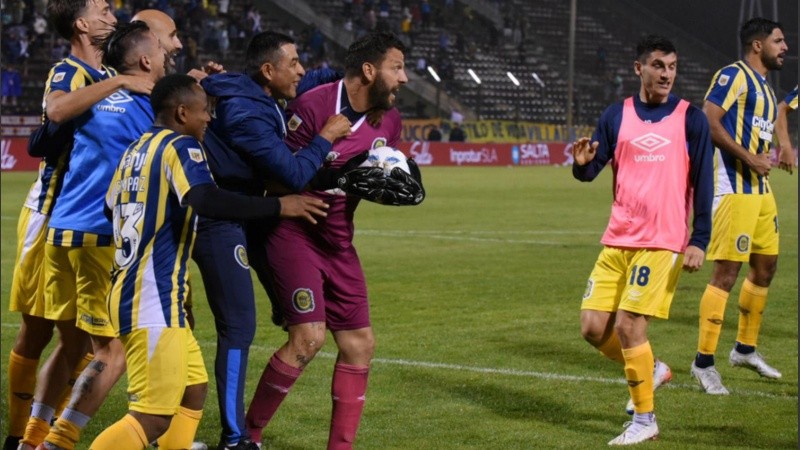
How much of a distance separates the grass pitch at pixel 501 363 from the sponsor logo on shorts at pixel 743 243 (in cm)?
86

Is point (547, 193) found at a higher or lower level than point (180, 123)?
lower

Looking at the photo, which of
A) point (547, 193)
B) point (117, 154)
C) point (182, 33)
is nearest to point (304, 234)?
point (117, 154)

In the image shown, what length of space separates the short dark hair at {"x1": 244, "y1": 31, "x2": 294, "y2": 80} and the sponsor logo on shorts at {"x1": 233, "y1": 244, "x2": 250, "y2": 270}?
838 millimetres

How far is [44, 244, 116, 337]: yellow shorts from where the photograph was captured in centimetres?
554

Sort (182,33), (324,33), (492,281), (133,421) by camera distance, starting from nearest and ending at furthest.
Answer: (133,421) < (492,281) < (182,33) < (324,33)

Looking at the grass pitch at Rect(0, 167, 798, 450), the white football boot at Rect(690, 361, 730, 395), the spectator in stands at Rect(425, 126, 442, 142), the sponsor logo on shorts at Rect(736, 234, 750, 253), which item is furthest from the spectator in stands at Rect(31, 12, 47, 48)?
the white football boot at Rect(690, 361, 730, 395)

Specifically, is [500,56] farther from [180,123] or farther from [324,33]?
[180,123]

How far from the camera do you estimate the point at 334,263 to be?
19.9 feet

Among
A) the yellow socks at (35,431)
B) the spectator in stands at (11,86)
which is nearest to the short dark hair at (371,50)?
the yellow socks at (35,431)

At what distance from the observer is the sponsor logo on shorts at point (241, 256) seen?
18.9ft

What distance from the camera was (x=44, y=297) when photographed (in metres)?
5.96

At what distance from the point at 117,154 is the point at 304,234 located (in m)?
0.99

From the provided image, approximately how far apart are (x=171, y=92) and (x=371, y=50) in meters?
1.33

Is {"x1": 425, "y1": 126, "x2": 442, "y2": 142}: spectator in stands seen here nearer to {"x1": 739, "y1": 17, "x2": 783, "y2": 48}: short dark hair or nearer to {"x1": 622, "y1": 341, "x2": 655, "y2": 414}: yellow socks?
{"x1": 739, "y1": 17, "x2": 783, "y2": 48}: short dark hair
